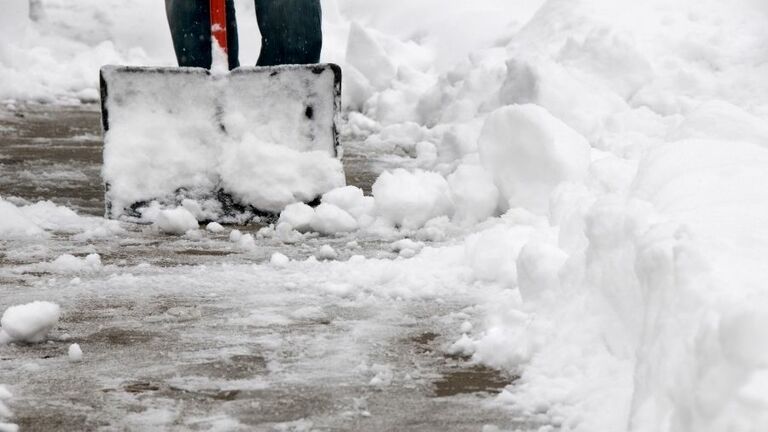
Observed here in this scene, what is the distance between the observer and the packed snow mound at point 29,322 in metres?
2.29

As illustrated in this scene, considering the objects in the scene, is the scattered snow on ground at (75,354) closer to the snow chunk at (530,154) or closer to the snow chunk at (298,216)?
the snow chunk at (298,216)

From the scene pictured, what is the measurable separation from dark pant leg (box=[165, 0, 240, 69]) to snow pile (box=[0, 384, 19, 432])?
2.35 meters

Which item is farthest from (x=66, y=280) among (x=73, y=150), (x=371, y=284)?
(x=73, y=150)

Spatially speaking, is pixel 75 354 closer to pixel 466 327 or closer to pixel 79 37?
pixel 466 327

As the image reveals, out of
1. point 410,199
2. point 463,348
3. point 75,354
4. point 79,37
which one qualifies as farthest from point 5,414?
point 79,37

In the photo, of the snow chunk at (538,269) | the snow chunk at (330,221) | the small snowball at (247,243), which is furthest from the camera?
the snow chunk at (330,221)

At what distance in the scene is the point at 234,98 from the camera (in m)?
3.82

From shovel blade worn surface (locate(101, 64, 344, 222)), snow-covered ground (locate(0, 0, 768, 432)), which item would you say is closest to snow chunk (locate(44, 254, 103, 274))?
snow-covered ground (locate(0, 0, 768, 432))

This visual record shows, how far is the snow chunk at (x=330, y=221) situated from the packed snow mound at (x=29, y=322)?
120 cm

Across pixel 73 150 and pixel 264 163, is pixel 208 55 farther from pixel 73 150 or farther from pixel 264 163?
pixel 73 150

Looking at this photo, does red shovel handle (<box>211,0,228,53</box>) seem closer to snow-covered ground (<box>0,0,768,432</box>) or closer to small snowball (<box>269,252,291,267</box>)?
snow-covered ground (<box>0,0,768,432</box>)

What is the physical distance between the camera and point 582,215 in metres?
2.59

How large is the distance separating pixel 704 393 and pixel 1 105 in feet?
21.4

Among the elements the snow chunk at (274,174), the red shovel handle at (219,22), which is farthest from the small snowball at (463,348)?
the red shovel handle at (219,22)
